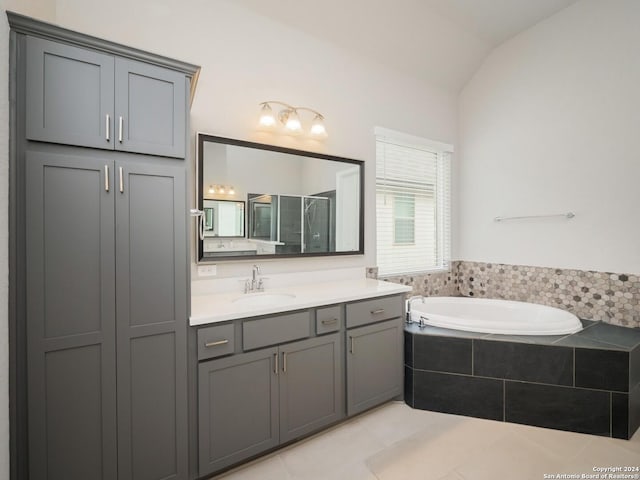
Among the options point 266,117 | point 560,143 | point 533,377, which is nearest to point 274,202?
point 266,117

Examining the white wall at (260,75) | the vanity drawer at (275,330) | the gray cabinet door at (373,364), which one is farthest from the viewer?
the gray cabinet door at (373,364)

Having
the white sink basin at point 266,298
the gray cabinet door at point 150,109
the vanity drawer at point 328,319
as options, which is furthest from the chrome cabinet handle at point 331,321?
the gray cabinet door at point 150,109

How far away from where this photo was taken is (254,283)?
2.22 m

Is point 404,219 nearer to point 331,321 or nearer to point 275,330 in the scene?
point 331,321

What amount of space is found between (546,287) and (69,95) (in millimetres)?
3691

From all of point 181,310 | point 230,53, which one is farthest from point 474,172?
point 181,310

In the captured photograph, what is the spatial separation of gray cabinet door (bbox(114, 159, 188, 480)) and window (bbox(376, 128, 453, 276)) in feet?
6.53

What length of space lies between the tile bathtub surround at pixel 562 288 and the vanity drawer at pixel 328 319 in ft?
7.04

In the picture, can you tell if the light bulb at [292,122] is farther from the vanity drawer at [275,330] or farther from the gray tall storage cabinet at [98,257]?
the vanity drawer at [275,330]

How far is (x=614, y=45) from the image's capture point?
248 cm

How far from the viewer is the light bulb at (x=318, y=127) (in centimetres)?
250

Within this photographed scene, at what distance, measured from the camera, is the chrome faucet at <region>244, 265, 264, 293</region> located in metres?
2.20

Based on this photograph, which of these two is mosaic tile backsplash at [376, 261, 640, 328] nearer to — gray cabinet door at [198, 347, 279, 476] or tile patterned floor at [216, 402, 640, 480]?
tile patterned floor at [216, 402, 640, 480]

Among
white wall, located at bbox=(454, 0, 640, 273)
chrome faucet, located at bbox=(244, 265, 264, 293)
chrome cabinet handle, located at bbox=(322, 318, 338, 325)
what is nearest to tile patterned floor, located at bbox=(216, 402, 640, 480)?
chrome cabinet handle, located at bbox=(322, 318, 338, 325)
